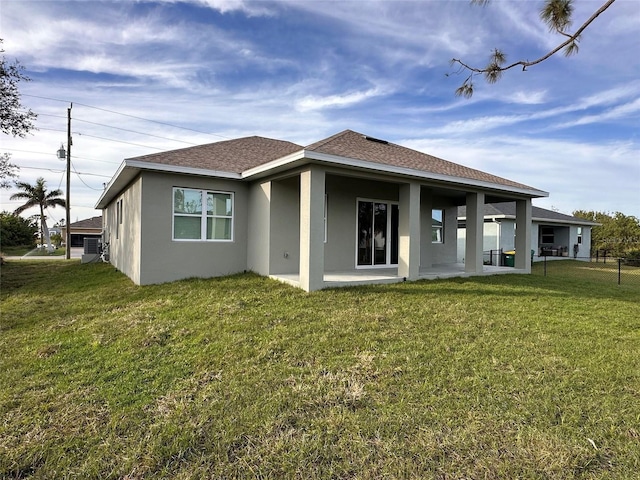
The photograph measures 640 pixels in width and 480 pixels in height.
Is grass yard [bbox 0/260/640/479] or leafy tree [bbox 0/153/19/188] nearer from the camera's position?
grass yard [bbox 0/260/640/479]

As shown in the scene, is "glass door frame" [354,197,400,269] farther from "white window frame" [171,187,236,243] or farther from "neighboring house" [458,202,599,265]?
"neighboring house" [458,202,599,265]

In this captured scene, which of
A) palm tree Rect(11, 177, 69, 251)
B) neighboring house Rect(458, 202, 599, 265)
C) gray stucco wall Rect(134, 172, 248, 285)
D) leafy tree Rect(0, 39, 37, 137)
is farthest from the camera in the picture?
palm tree Rect(11, 177, 69, 251)

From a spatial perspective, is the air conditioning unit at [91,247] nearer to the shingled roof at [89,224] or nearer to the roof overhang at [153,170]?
the roof overhang at [153,170]

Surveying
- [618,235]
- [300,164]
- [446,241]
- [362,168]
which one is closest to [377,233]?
[362,168]

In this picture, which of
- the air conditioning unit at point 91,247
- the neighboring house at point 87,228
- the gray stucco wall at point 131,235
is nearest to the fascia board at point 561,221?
the gray stucco wall at point 131,235

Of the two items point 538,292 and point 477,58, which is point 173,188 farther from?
point 538,292

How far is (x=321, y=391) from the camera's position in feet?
11.7

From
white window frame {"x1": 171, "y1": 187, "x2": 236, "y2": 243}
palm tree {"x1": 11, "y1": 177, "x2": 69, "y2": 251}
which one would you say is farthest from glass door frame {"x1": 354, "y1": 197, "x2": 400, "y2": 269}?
palm tree {"x1": 11, "y1": 177, "x2": 69, "y2": 251}

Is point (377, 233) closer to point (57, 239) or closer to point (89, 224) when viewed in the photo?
point (89, 224)

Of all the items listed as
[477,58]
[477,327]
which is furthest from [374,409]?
[477,58]

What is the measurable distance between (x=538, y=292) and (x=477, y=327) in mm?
3902

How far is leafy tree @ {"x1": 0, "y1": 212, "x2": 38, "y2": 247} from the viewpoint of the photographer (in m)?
32.2

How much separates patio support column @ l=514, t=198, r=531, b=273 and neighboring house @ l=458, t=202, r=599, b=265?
5.46 meters

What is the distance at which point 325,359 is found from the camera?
4.29 m
